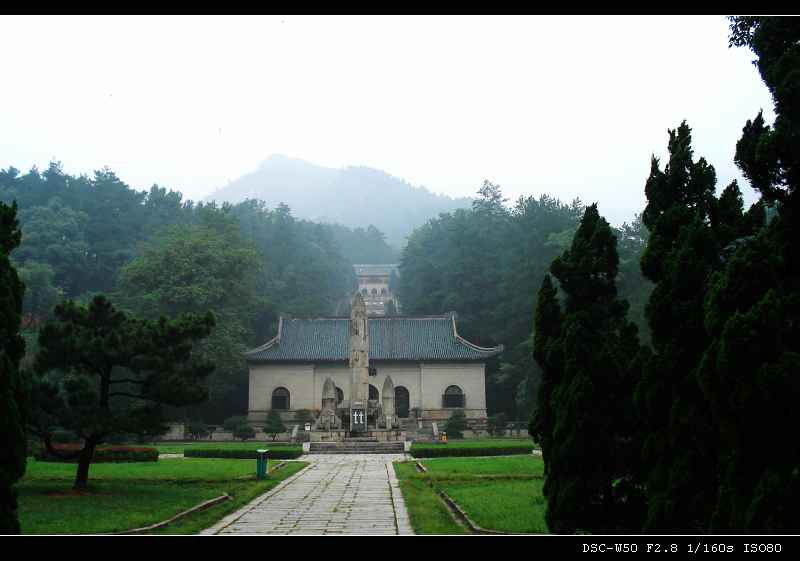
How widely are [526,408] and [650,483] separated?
31.3 metres

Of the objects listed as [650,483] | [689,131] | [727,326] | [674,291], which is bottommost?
[650,483]

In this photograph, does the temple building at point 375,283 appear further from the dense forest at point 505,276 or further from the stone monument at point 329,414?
the stone monument at point 329,414

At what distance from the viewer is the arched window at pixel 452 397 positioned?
4356 centimetres

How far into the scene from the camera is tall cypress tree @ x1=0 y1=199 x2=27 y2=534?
7.91 m

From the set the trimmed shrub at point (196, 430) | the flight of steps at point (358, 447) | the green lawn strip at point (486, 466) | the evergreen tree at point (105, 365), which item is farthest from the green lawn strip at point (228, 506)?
the trimmed shrub at point (196, 430)

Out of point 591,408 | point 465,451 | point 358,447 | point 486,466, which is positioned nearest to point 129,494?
point 591,408

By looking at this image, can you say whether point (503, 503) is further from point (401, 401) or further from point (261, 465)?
point (401, 401)

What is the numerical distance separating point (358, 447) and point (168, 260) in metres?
18.0

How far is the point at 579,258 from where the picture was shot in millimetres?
10750

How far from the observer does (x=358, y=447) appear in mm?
30156

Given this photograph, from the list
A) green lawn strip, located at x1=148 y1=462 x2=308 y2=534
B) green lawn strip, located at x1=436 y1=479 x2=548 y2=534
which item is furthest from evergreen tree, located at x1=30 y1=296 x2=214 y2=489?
green lawn strip, located at x1=436 y1=479 x2=548 y2=534

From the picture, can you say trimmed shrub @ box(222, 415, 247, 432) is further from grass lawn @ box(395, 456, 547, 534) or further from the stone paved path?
the stone paved path
